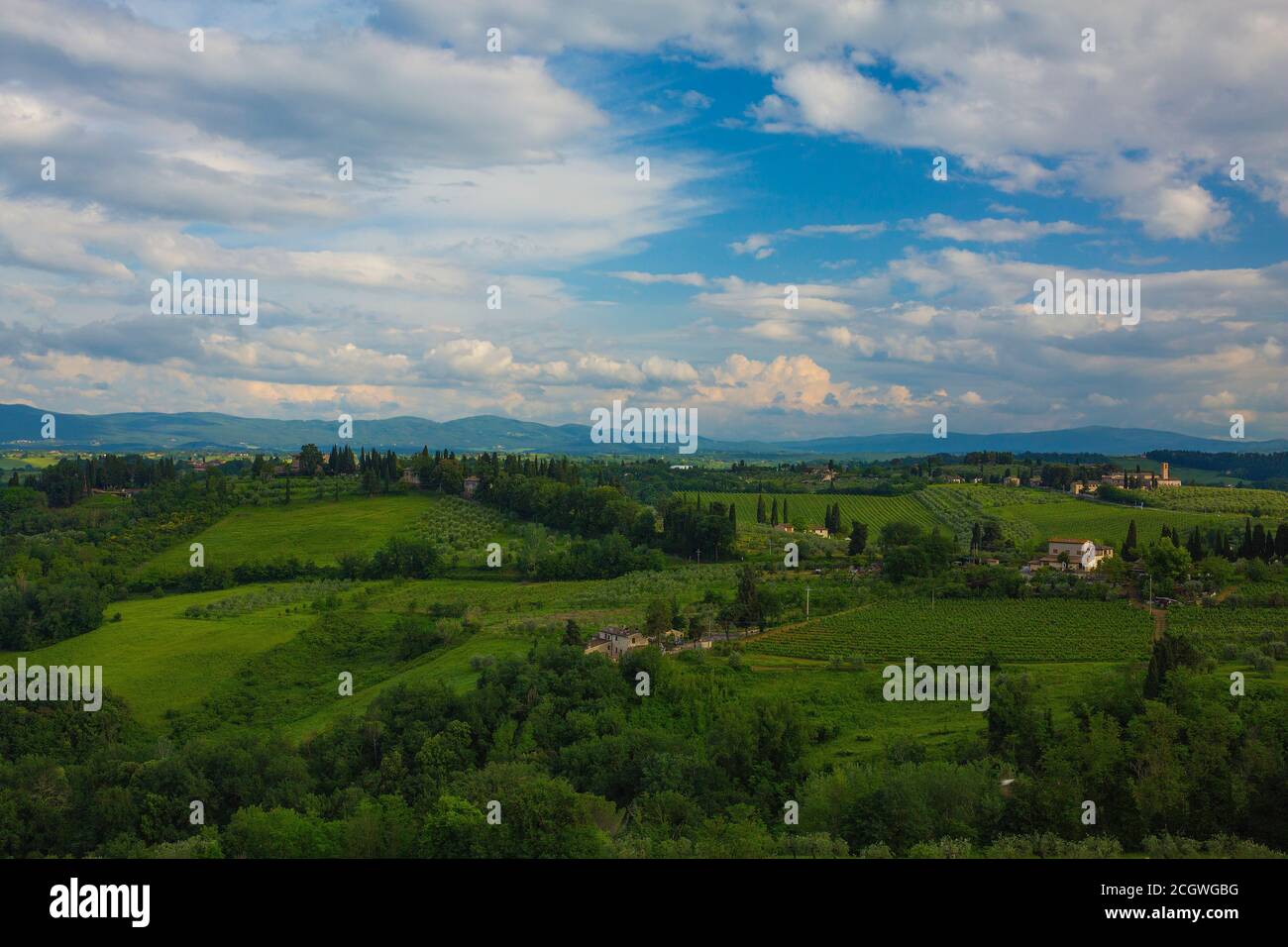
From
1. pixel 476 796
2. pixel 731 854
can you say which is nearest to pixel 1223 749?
pixel 731 854

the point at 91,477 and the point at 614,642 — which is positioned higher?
the point at 91,477

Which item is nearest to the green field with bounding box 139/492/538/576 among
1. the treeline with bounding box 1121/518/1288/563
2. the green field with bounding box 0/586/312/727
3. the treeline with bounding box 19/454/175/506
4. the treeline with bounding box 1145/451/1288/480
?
the green field with bounding box 0/586/312/727

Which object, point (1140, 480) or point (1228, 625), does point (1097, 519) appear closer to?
point (1140, 480)

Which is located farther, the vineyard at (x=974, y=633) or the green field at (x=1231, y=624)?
the vineyard at (x=974, y=633)

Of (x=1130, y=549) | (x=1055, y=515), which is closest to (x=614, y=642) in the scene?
(x=1130, y=549)

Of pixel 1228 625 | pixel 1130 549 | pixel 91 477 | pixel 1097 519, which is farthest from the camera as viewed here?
pixel 91 477

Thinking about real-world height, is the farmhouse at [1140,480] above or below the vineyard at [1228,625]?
above

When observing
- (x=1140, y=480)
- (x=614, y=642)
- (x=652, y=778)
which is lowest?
(x=652, y=778)

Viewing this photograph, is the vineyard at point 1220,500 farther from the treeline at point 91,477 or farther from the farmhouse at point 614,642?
the treeline at point 91,477

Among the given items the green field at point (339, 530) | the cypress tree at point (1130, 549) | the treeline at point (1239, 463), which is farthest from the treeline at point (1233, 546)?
the treeline at point (1239, 463)
